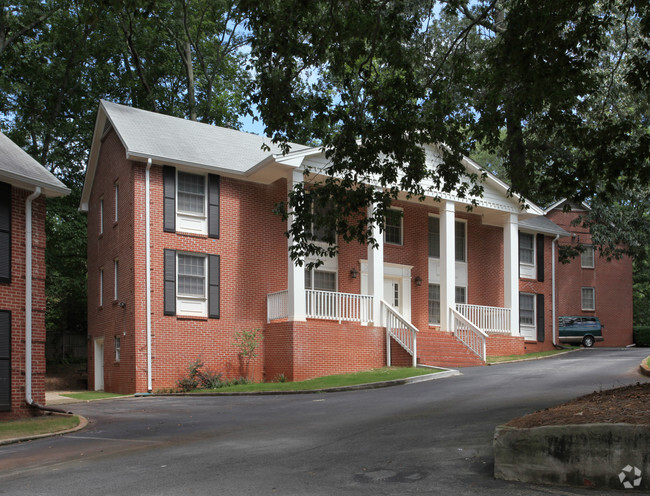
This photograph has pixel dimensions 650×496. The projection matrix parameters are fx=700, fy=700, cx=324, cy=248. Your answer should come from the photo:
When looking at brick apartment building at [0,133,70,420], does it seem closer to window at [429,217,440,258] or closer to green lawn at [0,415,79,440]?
green lawn at [0,415,79,440]

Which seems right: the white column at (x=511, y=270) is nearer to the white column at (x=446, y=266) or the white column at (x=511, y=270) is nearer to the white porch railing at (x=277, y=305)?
the white column at (x=446, y=266)

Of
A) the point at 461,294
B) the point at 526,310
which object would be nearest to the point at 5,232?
the point at 461,294

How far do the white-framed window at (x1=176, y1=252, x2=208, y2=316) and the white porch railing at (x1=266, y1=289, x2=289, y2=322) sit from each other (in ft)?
7.56

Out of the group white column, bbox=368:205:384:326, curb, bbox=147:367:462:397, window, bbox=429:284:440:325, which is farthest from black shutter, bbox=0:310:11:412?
window, bbox=429:284:440:325

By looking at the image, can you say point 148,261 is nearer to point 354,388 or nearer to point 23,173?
point 23,173

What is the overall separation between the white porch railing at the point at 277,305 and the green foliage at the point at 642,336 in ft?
94.4

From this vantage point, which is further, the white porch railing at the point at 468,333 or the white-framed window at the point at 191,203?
the white porch railing at the point at 468,333

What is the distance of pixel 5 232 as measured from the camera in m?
15.1

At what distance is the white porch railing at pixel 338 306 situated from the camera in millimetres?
22672

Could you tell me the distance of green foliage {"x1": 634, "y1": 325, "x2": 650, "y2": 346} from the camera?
4266 centimetres

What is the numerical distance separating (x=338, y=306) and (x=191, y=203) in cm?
586

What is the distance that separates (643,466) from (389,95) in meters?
7.74

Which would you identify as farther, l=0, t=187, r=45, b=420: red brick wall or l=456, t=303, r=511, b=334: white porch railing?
l=456, t=303, r=511, b=334: white porch railing

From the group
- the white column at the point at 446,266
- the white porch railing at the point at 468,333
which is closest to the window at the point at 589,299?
the white column at the point at 446,266
